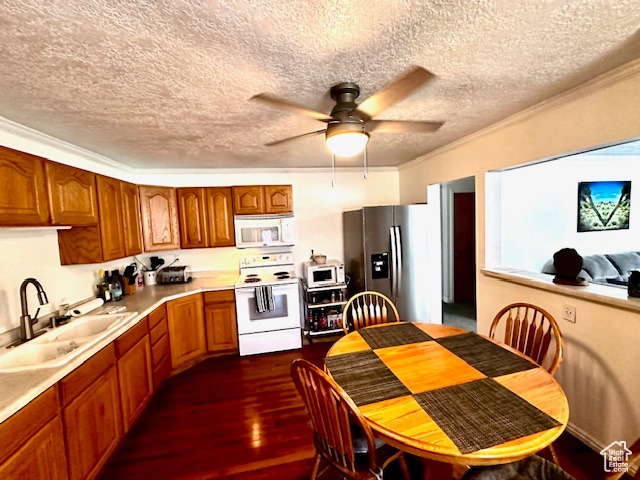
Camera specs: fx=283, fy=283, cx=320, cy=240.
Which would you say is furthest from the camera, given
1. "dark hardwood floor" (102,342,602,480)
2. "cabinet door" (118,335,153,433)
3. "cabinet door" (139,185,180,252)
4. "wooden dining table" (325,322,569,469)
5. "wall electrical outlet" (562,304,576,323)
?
"cabinet door" (139,185,180,252)

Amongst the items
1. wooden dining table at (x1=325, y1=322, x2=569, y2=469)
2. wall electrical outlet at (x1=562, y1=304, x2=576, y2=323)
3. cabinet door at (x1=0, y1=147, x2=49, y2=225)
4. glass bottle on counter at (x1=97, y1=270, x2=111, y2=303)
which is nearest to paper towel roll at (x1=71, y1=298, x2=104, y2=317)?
glass bottle on counter at (x1=97, y1=270, x2=111, y2=303)

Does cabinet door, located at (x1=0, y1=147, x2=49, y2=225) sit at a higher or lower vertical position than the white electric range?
higher

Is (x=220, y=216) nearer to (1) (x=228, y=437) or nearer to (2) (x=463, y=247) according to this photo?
(1) (x=228, y=437)

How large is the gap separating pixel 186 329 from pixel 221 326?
370 mm

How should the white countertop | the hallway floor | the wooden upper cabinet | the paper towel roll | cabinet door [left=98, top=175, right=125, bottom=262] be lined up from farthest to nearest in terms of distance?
the hallway floor → the wooden upper cabinet → cabinet door [left=98, top=175, right=125, bottom=262] → the paper towel roll → the white countertop

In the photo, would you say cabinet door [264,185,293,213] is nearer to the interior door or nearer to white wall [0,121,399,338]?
white wall [0,121,399,338]

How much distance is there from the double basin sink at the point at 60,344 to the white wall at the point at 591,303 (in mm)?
2988

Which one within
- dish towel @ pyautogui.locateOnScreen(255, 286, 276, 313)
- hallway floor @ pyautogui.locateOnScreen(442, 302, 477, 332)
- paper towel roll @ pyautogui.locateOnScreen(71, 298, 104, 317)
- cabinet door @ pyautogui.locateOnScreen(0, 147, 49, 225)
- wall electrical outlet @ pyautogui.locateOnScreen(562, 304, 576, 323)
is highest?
cabinet door @ pyautogui.locateOnScreen(0, 147, 49, 225)

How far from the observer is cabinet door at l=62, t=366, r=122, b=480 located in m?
1.47

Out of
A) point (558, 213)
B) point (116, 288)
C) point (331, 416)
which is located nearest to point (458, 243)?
point (558, 213)

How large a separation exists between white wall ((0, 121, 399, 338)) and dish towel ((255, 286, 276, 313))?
2.68 ft

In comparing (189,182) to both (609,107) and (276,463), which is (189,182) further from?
(609,107)

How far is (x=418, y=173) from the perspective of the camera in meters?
3.65

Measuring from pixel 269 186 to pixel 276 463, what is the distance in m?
2.73
